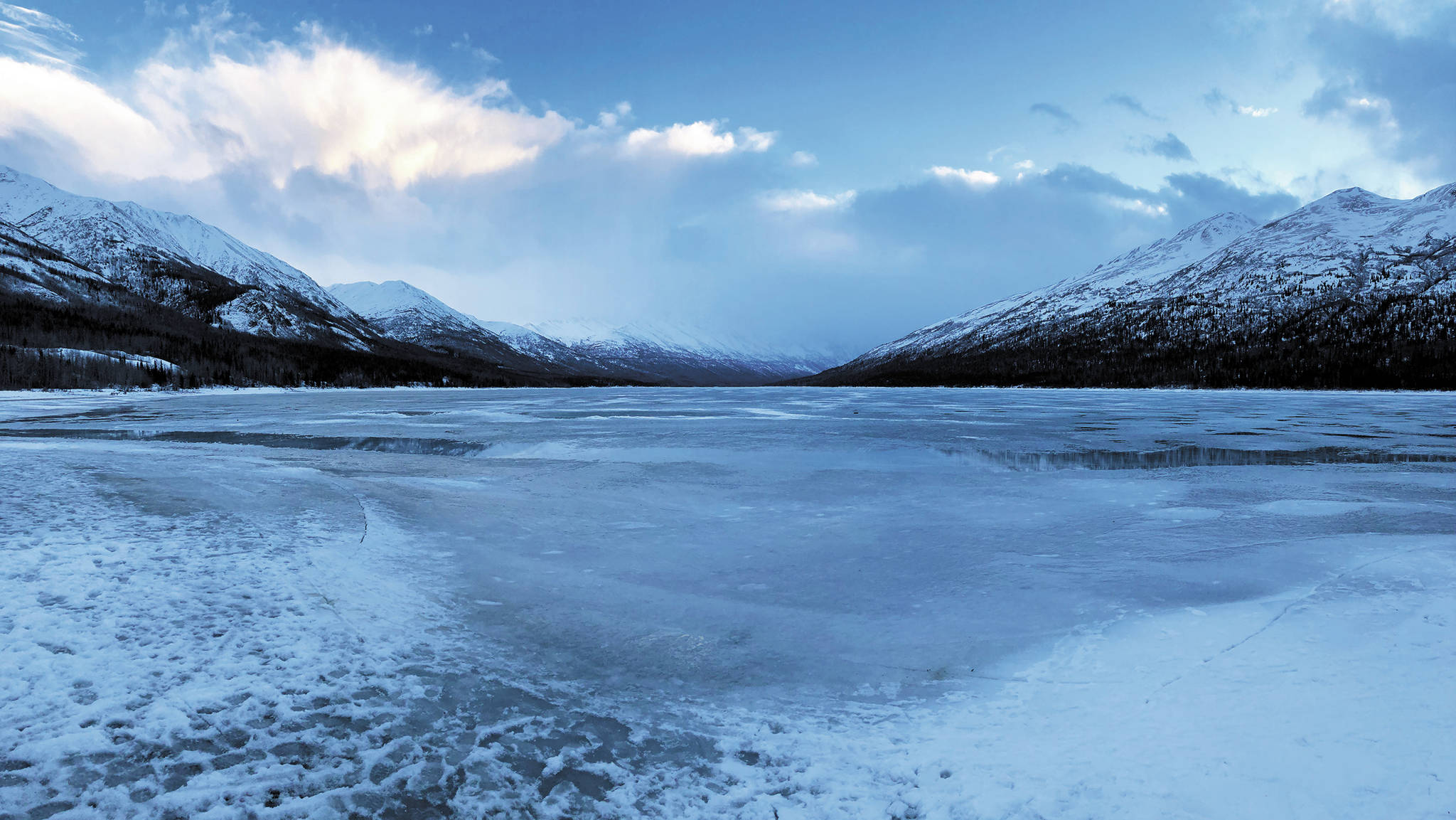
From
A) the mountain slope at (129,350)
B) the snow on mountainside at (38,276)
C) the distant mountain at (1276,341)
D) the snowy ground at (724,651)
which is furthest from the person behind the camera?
the snow on mountainside at (38,276)

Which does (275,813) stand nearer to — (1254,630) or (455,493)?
(1254,630)

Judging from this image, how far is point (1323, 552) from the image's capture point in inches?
299

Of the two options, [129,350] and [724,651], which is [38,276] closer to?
[129,350]

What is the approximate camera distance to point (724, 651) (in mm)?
5242

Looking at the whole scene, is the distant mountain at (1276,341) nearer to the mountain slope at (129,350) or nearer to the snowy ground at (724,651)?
the mountain slope at (129,350)

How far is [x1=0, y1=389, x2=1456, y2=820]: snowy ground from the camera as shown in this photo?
136 inches

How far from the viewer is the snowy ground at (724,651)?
3461 millimetres

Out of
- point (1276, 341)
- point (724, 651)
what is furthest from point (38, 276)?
point (1276, 341)

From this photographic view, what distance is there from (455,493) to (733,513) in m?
4.93

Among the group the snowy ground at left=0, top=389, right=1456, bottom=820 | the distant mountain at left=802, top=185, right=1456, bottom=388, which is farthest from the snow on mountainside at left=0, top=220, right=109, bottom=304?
the distant mountain at left=802, top=185, right=1456, bottom=388

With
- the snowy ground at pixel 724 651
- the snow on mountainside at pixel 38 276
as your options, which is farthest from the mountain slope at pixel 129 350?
the snowy ground at pixel 724 651

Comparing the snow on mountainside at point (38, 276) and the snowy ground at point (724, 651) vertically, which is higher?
the snow on mountainside at point (38, 276)

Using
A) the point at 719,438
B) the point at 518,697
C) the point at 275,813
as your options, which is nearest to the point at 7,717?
the point at 275,813

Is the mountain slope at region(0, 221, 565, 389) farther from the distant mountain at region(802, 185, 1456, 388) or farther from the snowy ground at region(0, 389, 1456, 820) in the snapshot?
the distant mountain at region(802, 185, 1456, 388)
